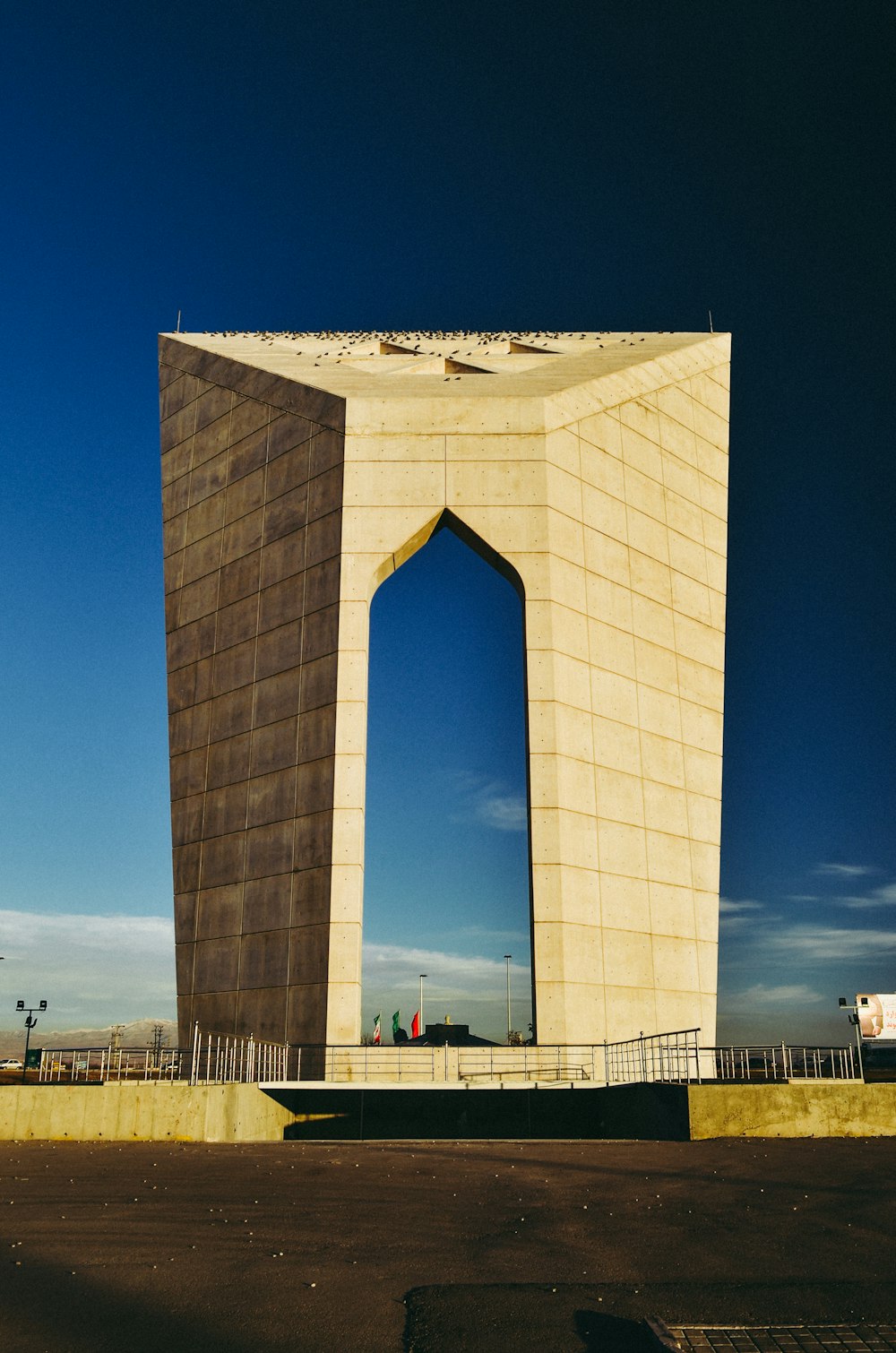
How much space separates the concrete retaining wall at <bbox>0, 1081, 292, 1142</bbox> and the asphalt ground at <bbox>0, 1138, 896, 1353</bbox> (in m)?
3.41

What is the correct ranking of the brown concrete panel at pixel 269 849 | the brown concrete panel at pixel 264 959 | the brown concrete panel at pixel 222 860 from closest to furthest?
the brown concrete panel at pixel 264 959, the brown concrete panel at pixel 269 849, the brown concrete panel at pixel 222 860

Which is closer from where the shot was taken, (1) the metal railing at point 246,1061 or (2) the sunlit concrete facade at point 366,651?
(1) the metal railing at point 246,1061

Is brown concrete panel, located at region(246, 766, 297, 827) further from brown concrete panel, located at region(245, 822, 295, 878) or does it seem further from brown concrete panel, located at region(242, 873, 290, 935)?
brown concrete panel, located at region(242, 873, 290, 935)

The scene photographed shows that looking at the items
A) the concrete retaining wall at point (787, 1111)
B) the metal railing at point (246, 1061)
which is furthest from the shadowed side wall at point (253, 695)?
the concrete retaining wall at point (787, 1111)

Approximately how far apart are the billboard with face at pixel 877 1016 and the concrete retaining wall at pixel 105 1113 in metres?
16.3

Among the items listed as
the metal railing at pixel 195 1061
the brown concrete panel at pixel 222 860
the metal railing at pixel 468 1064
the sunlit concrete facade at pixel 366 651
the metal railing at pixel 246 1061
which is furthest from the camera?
the brown concrete panel at pixel 222 860

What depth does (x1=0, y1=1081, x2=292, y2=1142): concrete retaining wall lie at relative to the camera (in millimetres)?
16016

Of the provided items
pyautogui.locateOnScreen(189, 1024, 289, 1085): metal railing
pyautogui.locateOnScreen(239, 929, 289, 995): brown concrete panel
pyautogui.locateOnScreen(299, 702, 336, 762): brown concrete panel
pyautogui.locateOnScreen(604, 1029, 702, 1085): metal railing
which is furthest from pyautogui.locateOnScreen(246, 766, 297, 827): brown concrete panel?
pyautogui.locateOnScreen(604, 1029, 702, 1085): metal railing

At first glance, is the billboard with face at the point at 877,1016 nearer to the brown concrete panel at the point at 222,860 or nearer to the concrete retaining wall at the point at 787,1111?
the concrete retaining wall at the point at 787,1111

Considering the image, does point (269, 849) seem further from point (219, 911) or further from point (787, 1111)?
point (787, 1111)

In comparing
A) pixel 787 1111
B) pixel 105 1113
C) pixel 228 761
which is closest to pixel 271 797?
pixel 228 761

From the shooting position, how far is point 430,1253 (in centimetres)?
743

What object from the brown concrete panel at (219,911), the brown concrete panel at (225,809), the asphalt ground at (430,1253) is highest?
the brown concrete panel at (225,809)

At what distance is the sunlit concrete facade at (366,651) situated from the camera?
25094mm
